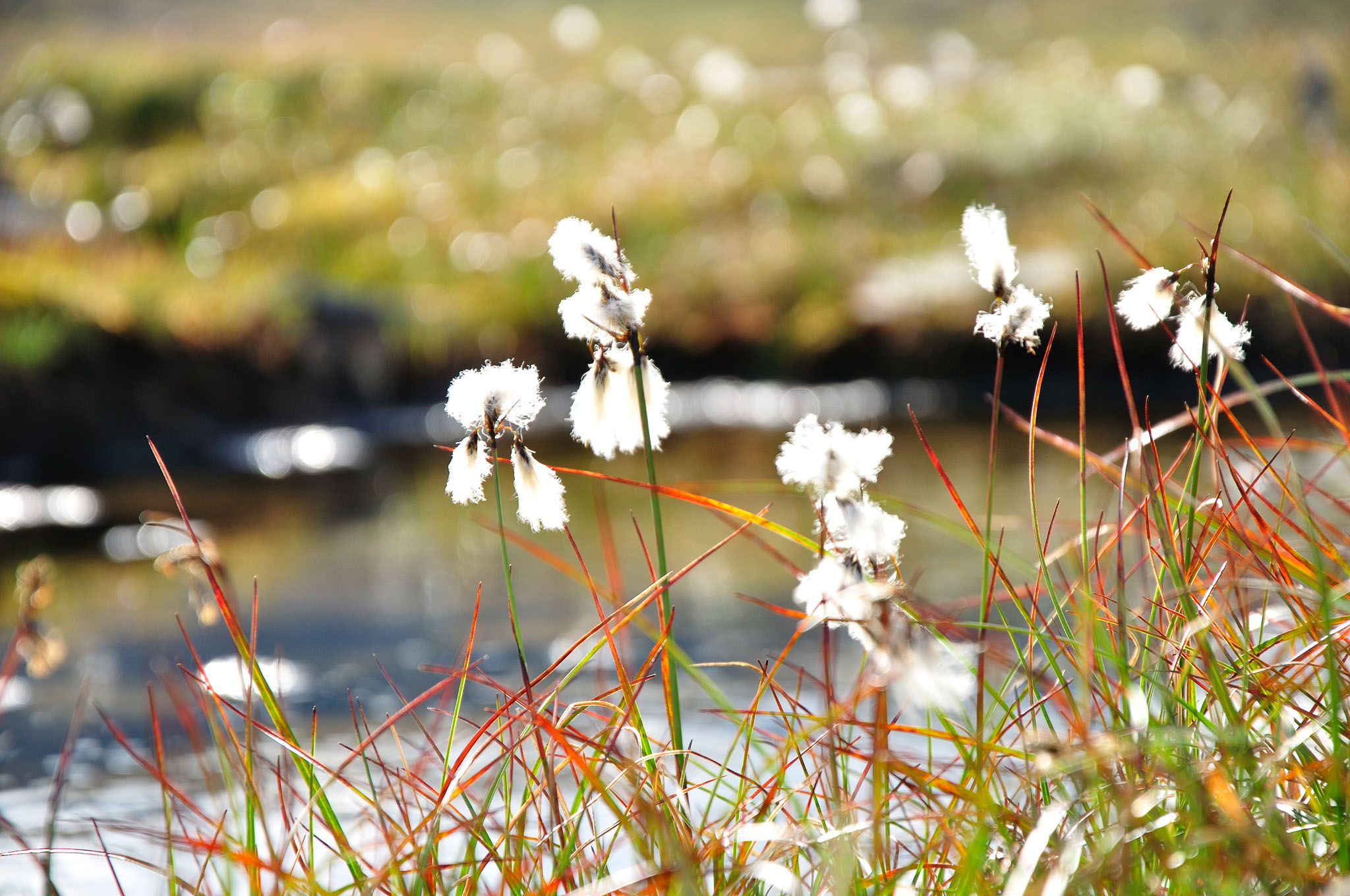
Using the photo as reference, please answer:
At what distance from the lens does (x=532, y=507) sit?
85cm

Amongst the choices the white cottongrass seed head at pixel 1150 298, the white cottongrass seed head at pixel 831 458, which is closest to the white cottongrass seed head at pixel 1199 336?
the white cottongrass seed head at pixel 1150 298

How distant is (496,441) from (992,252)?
1.18 feet

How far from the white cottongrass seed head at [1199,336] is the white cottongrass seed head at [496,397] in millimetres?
480

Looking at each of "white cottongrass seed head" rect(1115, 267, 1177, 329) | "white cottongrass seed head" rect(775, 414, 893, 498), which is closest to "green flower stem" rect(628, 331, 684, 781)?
"white cottongrass seed head" rect(775, 414, 893, 498)

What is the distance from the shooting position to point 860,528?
0.69 m

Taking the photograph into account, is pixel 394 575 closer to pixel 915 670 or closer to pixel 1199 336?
pixel 1199 336

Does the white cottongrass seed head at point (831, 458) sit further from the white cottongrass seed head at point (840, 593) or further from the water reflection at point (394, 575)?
the water reflection at point (394, 575)

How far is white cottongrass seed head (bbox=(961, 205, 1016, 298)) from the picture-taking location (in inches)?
32.8

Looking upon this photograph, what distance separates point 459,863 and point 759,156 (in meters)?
8.62

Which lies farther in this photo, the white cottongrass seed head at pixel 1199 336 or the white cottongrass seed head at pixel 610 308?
the white cottongrass seed head at pixel 1199 336

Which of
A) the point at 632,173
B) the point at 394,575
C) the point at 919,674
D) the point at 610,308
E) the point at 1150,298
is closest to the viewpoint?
the point at 919,674

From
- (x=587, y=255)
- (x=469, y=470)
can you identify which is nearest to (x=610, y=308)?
(x=587, y=255)

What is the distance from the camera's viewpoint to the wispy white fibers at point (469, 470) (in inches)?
33.0

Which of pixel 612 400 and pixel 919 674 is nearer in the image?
pixel 919 674
